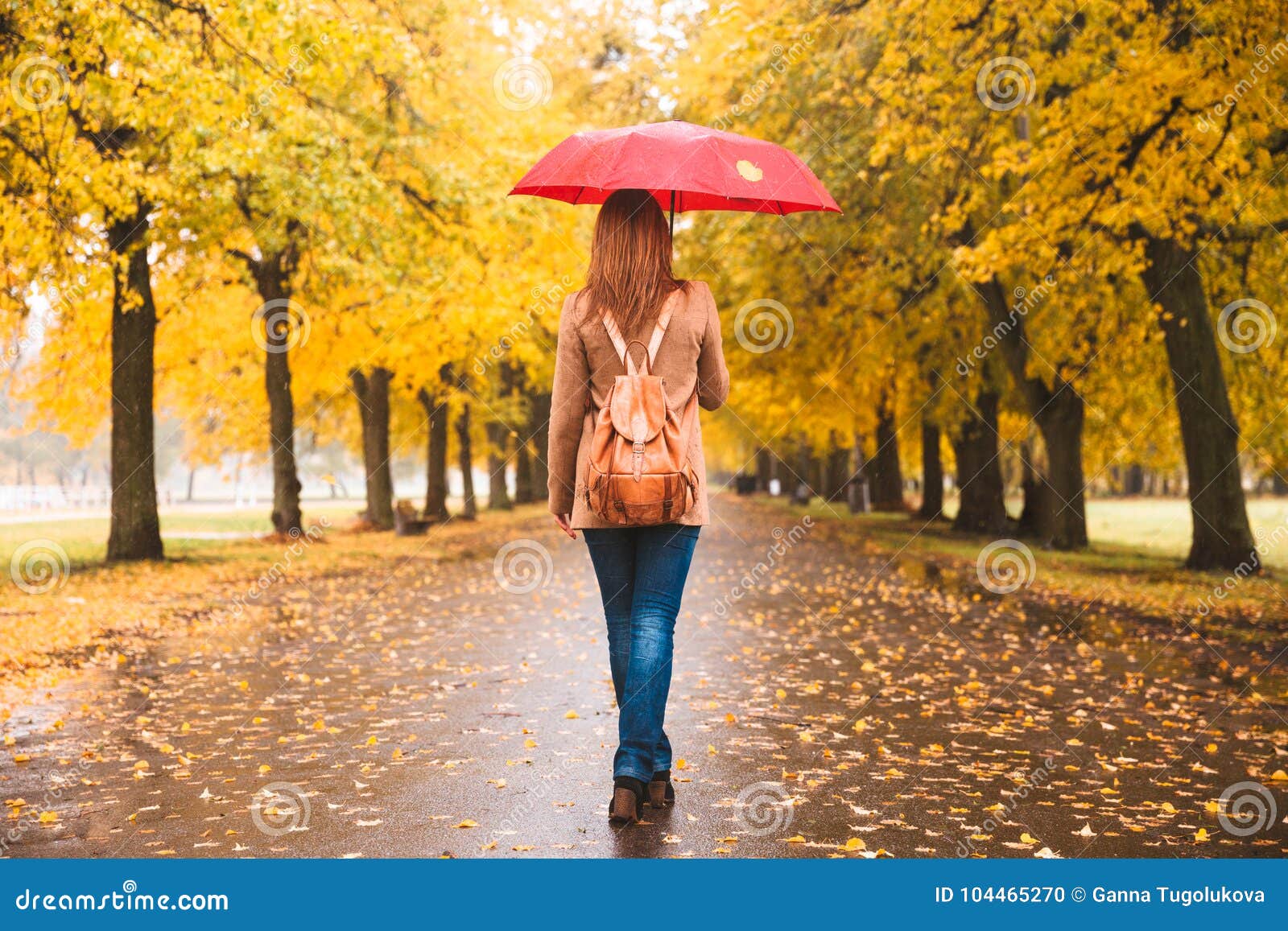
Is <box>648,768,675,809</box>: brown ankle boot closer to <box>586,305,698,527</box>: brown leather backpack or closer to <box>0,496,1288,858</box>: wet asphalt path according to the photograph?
<box>0,496,1288,858</box>: wet asphalt path

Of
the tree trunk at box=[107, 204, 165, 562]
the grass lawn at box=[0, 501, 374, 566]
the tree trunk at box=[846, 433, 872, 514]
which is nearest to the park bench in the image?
the grass lawn at box=[0, 501, 374, 566]

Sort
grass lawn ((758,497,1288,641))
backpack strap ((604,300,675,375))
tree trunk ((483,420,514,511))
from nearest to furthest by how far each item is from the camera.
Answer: backpack strap ((604,300,675,375))
grass lawn ((758,497,1288,641))
tree trunk ((483,420,514,511))

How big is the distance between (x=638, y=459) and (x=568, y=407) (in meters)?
0.38

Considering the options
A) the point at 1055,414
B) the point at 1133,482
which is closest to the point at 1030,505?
the point at 1055,414

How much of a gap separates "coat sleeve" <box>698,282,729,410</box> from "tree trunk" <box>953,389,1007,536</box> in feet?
66.1

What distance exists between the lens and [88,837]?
4.61 meters

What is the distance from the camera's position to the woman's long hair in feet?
15.1

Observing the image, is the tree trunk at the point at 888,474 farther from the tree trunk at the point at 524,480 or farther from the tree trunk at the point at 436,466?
the tree trunk at the point at 524,480

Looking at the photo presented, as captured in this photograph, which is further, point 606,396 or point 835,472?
point 835,472

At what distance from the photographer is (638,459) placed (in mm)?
4480

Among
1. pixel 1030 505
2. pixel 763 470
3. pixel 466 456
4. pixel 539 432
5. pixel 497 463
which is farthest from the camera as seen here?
pixel 763 470

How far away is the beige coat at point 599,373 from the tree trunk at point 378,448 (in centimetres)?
2370

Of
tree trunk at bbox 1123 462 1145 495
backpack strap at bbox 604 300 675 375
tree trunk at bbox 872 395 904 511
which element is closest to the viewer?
backpack strap at bbox 604 300 675 375

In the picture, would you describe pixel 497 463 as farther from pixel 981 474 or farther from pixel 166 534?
pixel 981 474
